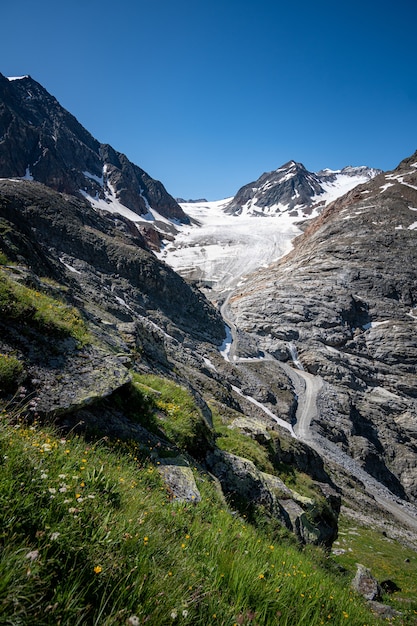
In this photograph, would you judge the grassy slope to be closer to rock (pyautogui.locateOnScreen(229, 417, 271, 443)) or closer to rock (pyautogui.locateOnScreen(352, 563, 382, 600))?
rock (pyautogui.locateOnScreen(352, 563, 382, 600))

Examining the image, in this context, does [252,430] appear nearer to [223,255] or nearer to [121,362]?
[121,362]

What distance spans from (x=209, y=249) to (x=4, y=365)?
17981 cm

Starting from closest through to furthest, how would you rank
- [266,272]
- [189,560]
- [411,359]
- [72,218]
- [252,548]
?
[189,560] → [252,548] → [72,218] → [411,359] → [266,272]

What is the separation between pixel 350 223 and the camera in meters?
118

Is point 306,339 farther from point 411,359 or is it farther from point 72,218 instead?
point 72,218

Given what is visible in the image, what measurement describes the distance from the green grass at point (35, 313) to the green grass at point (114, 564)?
372 centimetres

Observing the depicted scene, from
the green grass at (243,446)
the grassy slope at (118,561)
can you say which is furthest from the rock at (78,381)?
the green grass at (243,446)

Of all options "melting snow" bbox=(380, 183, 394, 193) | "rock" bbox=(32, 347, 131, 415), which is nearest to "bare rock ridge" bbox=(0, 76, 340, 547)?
"rock" bbox=(32, 347, 131, 415)

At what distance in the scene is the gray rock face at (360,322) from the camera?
59438 mm

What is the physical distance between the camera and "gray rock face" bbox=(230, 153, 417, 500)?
5944 cm

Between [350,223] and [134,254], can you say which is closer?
[134,254]

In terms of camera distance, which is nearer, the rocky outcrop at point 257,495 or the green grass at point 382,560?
the rocky outcrop at point 257,495

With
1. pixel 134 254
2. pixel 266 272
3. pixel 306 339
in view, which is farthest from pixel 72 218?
pixel 266 272

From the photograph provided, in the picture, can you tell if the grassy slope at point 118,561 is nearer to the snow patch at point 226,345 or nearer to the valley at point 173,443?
the valley at point 173,443
